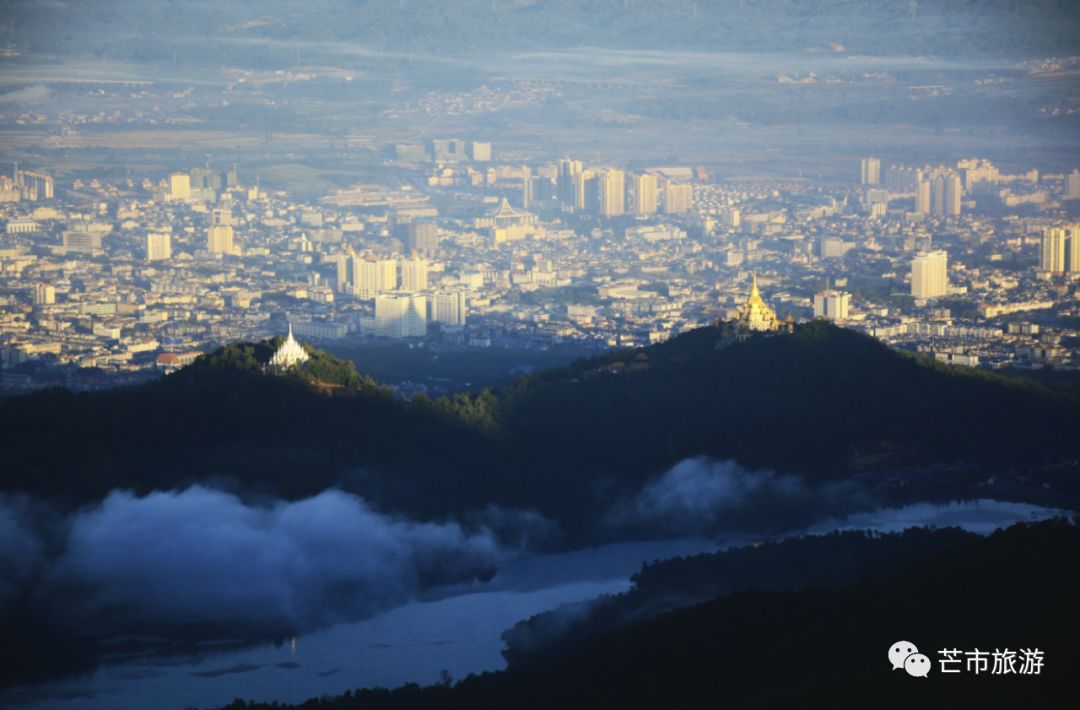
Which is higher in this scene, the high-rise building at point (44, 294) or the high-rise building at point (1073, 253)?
the high-rise building at point (1073, 253)

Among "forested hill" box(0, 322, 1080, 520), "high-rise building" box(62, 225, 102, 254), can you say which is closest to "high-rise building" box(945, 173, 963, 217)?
"high-rise building" box(62, 225, 102, 254)

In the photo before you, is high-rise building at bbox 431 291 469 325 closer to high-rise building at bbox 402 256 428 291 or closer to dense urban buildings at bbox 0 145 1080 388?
dense urban buildings at bbox 0 145 1080 388

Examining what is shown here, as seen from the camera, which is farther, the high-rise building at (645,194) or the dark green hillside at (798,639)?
the high-rise building at (645,194)

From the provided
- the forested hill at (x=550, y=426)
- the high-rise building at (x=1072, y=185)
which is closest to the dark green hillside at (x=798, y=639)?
the forested hill at (x=550, y=426)

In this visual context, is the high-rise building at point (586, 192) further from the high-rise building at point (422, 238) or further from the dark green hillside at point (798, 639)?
the dark green hillside at point (798, 639)

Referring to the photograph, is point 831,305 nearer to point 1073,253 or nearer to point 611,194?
point 1073,253

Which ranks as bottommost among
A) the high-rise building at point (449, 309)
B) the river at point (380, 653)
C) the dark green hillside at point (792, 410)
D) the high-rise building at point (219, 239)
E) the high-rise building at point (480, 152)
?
the high-rise building at point (449, 309)

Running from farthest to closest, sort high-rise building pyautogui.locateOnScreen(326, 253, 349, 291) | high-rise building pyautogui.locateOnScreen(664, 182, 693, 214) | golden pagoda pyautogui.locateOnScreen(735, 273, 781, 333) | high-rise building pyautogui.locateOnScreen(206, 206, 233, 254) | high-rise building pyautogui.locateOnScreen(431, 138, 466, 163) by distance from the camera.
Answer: high-rise building pyautogui.locateOnScreen(431, 138, 466, 163)
high-rise building pyautogui.locateOnScreen(664, 182, 693, 214)
high-rise building pyautogui.locateOnScreen(206, 206, 233, 254)
high-rise building pyautogui.locateOnScreen(326, 253, 349, 291)
golden pagoda pyautogui.locateOnScreen(735, 273, 781, 333)
